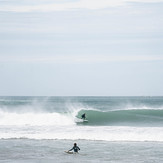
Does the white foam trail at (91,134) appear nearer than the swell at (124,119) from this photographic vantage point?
Yes

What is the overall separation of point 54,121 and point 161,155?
21021mm

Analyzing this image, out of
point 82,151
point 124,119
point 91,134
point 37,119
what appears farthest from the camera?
point 124,119

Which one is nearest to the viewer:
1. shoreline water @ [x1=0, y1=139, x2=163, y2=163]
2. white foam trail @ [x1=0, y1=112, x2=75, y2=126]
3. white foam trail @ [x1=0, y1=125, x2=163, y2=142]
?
shoreline water @ [x1=0, y1=139, x2=163, y2=163]

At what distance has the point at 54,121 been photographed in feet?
130

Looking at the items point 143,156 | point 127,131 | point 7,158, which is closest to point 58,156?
point 7,158

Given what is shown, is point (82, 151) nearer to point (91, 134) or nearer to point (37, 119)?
point (91, 134)

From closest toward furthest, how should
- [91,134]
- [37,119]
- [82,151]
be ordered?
[82,151] < [91,134] < [37,119]

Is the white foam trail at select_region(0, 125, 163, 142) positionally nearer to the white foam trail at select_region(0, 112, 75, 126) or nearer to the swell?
the white foam trail at select_region(0, 112, 75, 126)

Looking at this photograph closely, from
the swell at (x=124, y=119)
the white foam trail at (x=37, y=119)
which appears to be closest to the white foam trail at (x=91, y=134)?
the white foam trail at (x=37, y=119)

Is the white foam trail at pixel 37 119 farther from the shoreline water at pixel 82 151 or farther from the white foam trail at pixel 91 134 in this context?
the shoreline water at pixel 82 151

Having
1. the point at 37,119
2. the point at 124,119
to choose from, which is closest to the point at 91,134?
the point at 37,119

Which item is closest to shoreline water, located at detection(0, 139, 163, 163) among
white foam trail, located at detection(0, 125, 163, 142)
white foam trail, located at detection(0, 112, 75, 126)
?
white foam trail, located at detection(0, 125, 163, 142)

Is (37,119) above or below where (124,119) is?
below

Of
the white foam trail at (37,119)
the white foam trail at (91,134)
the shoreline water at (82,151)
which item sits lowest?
the shoreline water at (82,151)
